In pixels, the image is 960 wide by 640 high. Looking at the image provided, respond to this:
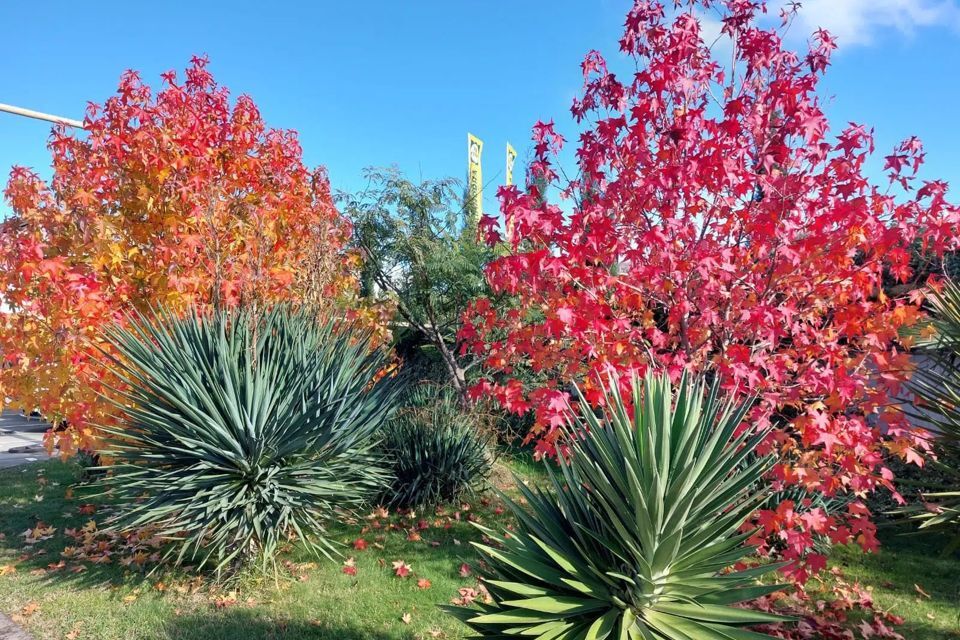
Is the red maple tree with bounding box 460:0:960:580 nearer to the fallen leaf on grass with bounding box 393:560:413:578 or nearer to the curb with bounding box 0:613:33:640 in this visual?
the fallen leaf on grass with bounding box 393:560:413:578

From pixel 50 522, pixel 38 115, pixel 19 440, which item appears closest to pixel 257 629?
pixel 50 522

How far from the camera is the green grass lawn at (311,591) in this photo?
4.47 m

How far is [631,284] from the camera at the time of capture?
4.71 m

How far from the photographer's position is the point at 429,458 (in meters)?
7.41

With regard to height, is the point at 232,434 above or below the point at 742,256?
below

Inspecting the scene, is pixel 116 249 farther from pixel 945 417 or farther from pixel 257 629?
pixel 945 417

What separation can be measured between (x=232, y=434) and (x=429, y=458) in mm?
2945

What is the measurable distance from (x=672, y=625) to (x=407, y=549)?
4180 millimetres

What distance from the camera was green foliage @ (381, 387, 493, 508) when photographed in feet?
24.0

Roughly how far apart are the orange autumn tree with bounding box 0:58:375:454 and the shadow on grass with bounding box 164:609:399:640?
7.09 feet

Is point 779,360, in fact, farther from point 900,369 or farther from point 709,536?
point 709,536

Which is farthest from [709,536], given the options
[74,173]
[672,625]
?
[74,173]

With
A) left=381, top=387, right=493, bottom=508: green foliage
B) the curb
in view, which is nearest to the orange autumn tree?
the curb

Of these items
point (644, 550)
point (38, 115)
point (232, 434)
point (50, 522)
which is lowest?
point (50, 522)
